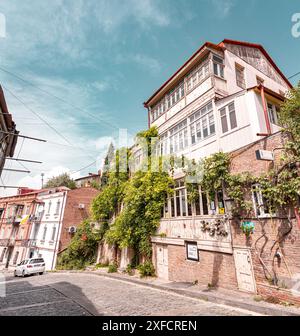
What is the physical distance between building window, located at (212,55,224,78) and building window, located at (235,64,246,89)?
1.56 meters

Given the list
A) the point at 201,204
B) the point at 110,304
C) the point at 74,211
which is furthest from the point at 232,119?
the point at 74,211

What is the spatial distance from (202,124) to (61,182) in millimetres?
36925

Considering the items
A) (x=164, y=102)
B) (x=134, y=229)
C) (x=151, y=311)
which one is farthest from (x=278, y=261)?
(x=164, y=102)

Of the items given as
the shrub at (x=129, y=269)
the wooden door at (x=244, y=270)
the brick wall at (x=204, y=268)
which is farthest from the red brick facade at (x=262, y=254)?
the shrub at (x=129, y=269)

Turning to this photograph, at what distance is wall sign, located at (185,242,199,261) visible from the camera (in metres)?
10.5

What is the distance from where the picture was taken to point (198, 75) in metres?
13.0

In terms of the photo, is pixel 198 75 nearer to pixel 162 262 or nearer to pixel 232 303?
pixel 232 303

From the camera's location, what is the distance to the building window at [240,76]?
13.3m

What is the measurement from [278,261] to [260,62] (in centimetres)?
1567

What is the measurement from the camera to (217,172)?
9594mm

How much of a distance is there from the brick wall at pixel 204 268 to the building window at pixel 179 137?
661cm

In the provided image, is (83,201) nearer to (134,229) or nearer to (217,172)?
(134,229)

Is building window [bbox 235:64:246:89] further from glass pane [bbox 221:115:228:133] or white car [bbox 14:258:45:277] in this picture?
white car [bbox 14:258:45:277]

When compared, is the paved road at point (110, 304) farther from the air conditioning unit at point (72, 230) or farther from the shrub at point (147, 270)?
the air conditioning unit at point (72, 230)
